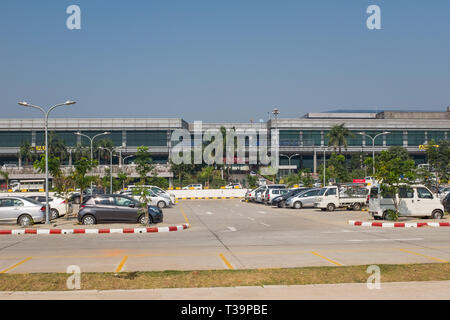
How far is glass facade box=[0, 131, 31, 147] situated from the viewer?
10338cm

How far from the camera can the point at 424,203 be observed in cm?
2633

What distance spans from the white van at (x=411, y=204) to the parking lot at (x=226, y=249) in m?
3.14

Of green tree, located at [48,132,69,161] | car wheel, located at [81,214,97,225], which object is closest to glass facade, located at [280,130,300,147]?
green tree, located at [48,132,69,161]

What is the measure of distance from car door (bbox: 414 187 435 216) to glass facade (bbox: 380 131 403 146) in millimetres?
84548

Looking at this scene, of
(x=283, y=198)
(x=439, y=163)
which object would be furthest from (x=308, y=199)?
(x=439, y=163)

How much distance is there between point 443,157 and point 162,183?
34.2 meters

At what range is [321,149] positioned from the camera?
356 ft

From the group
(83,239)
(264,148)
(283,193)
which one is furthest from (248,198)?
(264,148)

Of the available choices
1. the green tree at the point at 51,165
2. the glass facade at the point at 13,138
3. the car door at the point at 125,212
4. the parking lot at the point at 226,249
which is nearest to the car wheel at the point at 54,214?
the green tree at the point at 51,165

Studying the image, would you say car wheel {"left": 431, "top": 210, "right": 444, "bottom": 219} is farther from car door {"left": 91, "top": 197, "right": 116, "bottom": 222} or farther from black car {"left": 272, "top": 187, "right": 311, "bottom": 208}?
car door {"left": 91, "top": 197, "right": 116, "bottom": 222}

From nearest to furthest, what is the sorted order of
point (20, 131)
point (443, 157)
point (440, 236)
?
point (440, 236) < point (443, 157) < point (20, 131)

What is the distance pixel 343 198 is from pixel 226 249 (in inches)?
824
